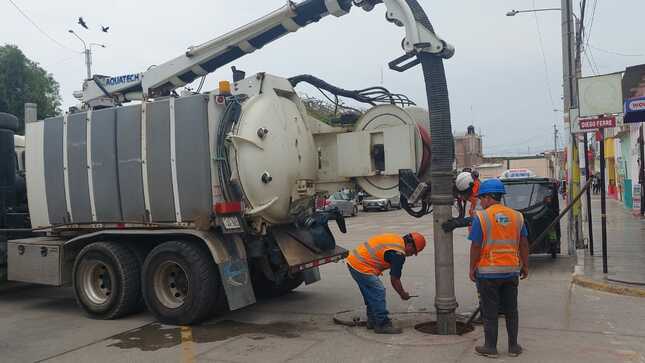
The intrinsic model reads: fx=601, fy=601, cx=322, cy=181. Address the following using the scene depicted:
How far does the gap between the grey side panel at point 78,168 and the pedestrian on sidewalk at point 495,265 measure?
560 centimetres

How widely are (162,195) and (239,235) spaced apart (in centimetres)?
116

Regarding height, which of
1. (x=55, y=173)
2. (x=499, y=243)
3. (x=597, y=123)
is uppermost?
(x=597, y=123)

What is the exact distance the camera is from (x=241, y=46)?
9.05 m

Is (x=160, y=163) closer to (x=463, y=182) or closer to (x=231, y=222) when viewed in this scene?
(x=231, y=222)

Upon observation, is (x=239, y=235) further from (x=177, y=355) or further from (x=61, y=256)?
(x=61, y=256)

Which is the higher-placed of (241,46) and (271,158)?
(241,46)

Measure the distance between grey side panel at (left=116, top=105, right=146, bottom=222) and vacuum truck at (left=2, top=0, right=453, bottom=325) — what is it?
0.02 metres

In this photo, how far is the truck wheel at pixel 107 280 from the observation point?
816 centimetres

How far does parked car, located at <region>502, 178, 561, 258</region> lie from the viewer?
39.3 ft

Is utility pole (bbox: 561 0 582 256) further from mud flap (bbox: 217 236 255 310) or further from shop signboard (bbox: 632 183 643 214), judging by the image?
shop signboard (bbox: 632 183 643 214)

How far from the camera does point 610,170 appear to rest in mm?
38688

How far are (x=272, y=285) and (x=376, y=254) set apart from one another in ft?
9.73

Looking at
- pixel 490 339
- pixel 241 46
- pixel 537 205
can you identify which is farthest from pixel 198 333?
pixel 537 205

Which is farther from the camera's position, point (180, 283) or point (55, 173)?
point (55, 173)
